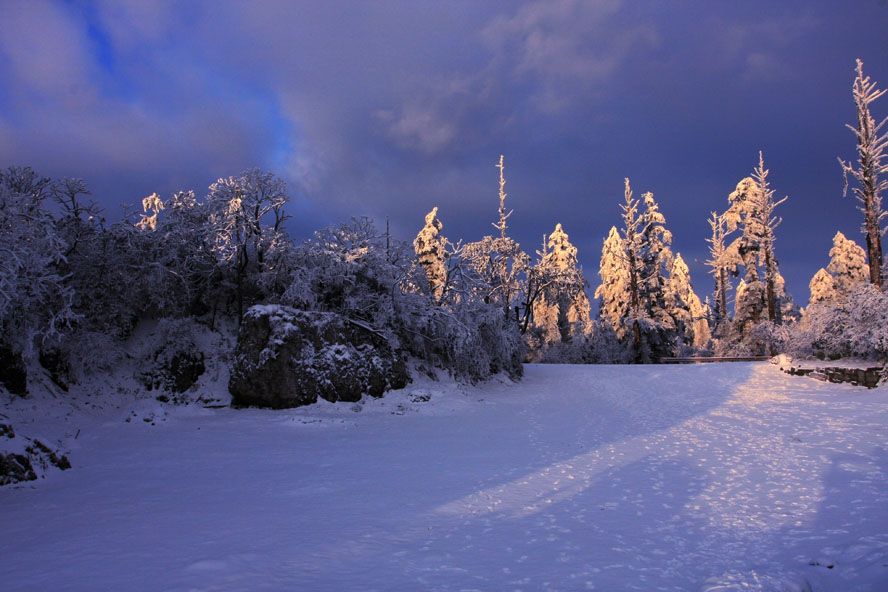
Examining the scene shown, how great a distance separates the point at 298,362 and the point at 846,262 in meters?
38.3

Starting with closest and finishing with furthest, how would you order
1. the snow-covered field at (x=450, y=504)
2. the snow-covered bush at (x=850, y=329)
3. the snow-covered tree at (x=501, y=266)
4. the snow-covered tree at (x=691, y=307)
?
the snow-covered field at (x=450, y=504), the snow-covered bush at (x=850, y=329), the snow-covered tree at (x=501, y=266), the snow-covered tree at (x=691, y=307)

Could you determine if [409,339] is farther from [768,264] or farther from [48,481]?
[768,264]

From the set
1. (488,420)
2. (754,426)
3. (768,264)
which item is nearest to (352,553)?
(488,420)

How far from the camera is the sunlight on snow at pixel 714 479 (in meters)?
5.59

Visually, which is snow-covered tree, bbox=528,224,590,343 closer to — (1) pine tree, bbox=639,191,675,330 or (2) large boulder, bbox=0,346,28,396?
(1) pine tree, bbox=639,191,675,330

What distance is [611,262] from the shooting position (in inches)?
1551

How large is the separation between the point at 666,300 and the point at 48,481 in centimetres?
3377

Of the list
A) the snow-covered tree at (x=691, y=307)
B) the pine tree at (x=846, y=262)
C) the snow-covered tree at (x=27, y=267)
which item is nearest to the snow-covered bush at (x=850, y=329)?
the pine tree at (x=846, y=262)

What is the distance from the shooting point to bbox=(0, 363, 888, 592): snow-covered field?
4031mm

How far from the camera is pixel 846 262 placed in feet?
111

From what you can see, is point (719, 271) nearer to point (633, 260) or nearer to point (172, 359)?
point (633, 260)

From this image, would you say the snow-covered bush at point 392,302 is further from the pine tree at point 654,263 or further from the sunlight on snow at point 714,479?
the pine tree at point 654,263

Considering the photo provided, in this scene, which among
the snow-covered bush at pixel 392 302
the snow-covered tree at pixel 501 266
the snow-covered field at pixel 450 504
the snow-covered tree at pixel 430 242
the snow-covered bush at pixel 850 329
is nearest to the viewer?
the snow-covered field at pixel 450 504

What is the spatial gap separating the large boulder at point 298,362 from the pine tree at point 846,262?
34394mm
